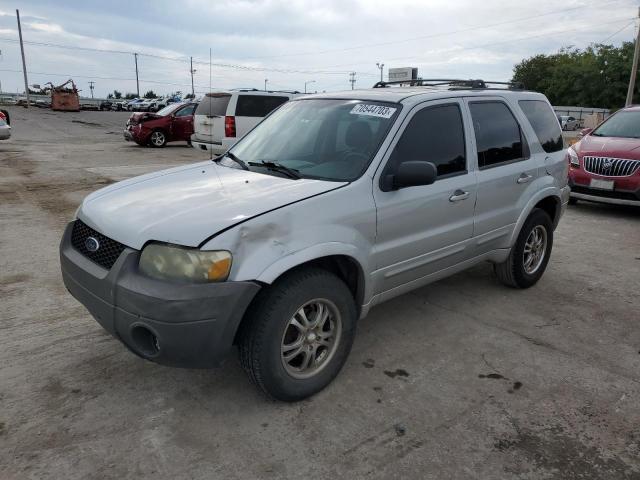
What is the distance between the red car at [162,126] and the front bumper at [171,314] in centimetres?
1674

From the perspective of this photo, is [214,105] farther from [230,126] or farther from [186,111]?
[186,111]

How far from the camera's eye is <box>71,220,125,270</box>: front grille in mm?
2785

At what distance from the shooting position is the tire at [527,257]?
458 centimetres

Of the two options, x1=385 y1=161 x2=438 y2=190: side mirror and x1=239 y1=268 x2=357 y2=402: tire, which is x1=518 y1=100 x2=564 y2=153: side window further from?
x1=239 y1=268 x2=357 y2=402: tire

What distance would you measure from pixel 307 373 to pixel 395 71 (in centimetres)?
745

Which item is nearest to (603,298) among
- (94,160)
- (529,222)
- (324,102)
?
(529,222)

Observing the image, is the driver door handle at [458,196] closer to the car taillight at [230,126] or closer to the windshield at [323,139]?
the windshield at [323,139]

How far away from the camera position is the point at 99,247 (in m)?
2.88

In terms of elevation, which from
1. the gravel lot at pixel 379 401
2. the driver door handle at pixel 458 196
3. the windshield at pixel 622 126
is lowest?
the gravel lot at pixel 379 401

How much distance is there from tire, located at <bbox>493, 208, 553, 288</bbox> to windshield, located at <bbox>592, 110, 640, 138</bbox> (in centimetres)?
500

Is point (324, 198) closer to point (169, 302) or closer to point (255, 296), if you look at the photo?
point (255, 296)

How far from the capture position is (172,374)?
127 inches

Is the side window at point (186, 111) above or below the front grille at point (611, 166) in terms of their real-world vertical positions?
above

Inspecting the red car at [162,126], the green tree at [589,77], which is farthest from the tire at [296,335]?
the green tree at [589,77]
